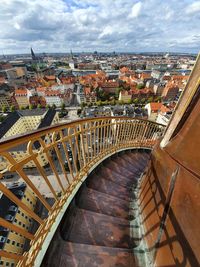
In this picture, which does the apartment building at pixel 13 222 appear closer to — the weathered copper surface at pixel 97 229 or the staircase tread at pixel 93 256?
the weathered copper surface at pixel 97 229

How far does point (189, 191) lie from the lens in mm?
1528

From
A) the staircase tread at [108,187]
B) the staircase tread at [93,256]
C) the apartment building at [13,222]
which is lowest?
the apartment building at [13,222]

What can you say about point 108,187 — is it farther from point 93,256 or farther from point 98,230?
point 93,256

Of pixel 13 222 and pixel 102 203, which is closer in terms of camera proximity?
pixel 102 203

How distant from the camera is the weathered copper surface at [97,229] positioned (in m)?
1.96

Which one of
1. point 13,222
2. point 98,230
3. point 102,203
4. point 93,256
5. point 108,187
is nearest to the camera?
point 93,256

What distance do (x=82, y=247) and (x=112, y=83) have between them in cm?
5024

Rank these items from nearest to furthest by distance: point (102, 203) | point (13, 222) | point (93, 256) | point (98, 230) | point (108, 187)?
point (93, 256) < point (98, 230) < point (102, 203) < point (108, 187) < point (13, 222)

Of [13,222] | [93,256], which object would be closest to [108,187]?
[93,256]

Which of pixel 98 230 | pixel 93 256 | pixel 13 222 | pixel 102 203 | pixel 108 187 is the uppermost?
pixel 93 256

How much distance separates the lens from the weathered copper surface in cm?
196

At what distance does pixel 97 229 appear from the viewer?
2430mm

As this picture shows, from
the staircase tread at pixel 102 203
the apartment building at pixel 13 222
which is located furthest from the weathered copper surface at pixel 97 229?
the apartment building at pixel 13 222

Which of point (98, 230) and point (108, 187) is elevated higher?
point (98, 230)
